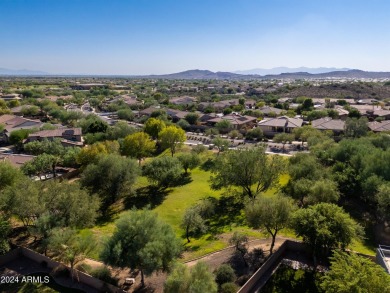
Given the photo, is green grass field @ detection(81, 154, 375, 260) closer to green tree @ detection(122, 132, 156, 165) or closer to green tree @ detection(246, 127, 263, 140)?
green tree @ detection(122, 132, 156, 165)

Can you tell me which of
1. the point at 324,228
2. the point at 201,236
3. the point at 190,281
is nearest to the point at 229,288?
the point at 190,281

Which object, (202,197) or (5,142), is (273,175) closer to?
(202,197)

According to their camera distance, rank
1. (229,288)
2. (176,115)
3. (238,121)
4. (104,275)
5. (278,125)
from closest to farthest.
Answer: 1. (229,288)
2. (104,275)
3. (278,125)
4. (238,121)
5. (176,115)

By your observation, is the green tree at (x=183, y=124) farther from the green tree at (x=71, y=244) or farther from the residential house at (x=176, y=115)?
the green tree at (x=71, y=244)

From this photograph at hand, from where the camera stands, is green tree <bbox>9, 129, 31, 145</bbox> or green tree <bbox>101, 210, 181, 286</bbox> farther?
green tree <bbox>9, 129, 31, 145</bbox>

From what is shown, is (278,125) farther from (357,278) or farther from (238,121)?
(357,278)

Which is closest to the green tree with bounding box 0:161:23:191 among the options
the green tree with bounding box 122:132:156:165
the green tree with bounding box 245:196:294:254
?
the green tree with bounding box 122:132:156:165

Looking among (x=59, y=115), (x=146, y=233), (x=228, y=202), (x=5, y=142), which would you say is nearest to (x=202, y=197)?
(x=228, y=202)
